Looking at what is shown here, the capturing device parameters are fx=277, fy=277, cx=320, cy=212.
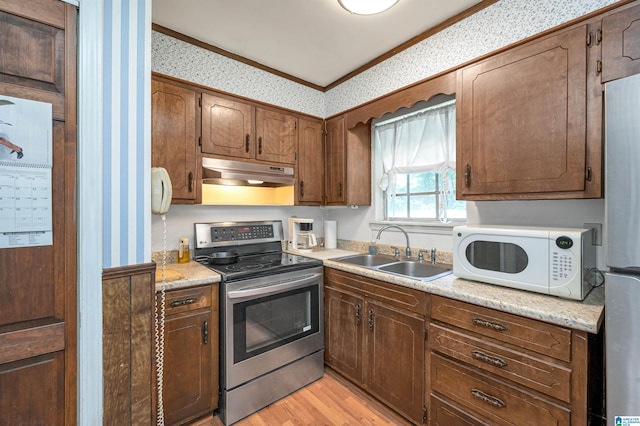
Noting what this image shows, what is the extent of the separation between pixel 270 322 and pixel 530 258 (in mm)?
1631

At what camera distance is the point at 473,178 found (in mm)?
1731

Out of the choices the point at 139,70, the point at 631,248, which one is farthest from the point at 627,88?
the point at 139,70

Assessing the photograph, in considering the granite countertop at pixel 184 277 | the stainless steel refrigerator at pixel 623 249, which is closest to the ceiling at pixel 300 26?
the stainless steel refrigerator at pixel 623 249

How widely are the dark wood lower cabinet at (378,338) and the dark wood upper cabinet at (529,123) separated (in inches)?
33.1

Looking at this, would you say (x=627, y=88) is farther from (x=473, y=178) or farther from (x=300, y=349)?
(x=300, y=349)

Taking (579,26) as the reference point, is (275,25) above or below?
above

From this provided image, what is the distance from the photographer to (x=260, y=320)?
194 cm

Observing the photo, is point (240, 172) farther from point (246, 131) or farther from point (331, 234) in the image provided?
point (331, 234)

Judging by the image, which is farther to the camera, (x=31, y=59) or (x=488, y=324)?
(x=488, y=324)

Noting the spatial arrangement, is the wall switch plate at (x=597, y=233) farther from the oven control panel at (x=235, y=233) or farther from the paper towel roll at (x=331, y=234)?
the oven control panel at (x=235, y=233)

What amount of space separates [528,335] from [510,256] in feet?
1.32

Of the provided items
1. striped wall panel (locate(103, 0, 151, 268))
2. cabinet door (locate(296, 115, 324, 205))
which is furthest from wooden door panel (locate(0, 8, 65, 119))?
cabinet door (locate(296, 115, 324, 205))

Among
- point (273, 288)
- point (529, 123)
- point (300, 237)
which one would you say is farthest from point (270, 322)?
point (529, 123)

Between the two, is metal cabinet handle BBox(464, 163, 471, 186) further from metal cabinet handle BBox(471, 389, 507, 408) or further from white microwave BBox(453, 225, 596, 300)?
metal cabinet handle BBox(471, 389, 507, 408)
